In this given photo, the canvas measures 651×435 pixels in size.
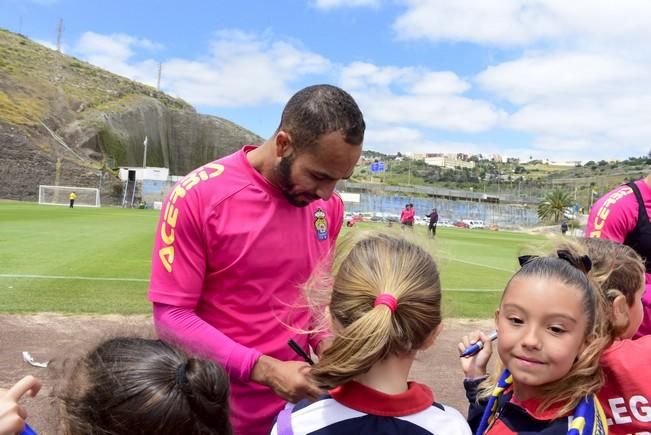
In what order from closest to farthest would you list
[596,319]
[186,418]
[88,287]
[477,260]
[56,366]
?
[186,418]
[56,366]
[596,319]
[88,287]
[477,260]

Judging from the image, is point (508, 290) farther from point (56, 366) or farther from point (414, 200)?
point (414, 200)

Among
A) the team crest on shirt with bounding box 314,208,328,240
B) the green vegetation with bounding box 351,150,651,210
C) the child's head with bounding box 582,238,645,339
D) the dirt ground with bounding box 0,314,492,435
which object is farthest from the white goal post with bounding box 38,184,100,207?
the green vegetation with bounding box 351,150,651,210

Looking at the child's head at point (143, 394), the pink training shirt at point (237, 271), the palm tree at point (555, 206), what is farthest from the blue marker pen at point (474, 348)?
the palm tree at point (555, 206)

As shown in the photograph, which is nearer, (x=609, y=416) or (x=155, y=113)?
(x=609, y=416)

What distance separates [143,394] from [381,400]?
720mm

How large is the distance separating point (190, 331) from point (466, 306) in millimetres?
9151

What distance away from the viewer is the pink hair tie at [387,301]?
6.20ft

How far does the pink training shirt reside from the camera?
7.72 ft

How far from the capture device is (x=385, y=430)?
179 cm

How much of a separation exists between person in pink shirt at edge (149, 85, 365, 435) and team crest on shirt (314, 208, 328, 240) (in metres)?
0.09

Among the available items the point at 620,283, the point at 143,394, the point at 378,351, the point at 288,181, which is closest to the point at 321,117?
the point at 288,181

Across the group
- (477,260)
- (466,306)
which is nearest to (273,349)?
(466,306)

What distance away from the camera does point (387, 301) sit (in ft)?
6.22

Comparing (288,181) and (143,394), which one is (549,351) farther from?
(143,394)
